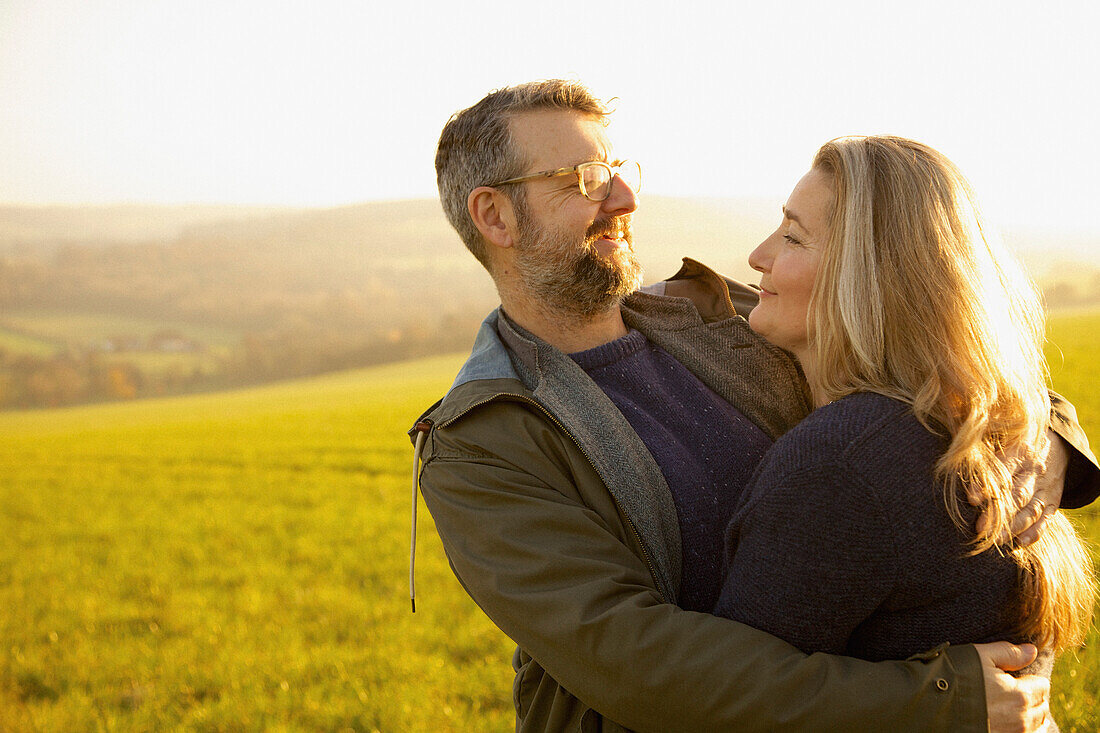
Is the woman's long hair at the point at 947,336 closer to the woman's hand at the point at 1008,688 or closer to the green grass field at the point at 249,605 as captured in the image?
the woman's hand at the point at 1008,688

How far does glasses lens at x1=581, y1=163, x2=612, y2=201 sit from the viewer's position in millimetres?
3221

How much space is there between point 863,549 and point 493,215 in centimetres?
215

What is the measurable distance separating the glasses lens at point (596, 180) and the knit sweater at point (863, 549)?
158 centimetres

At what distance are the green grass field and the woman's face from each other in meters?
2.67

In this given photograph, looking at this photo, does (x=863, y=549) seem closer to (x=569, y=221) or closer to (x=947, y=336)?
(x=947, y=336)

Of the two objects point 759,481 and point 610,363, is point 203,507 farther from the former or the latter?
point 759,481

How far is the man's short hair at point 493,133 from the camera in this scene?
3.27m

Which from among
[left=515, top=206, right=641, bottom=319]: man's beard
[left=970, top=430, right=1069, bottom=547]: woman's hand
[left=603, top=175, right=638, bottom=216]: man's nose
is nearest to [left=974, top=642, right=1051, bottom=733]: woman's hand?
[left=970, top=430, right=1069, bottom=547]: woman's hand

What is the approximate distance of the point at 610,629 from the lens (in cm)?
206

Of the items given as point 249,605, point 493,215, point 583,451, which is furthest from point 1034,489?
point 249,605

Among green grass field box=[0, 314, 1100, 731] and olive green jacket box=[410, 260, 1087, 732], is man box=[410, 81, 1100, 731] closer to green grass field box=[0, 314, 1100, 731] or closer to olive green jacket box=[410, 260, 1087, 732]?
olive green jacket box=[410, 260, 1087, 732]

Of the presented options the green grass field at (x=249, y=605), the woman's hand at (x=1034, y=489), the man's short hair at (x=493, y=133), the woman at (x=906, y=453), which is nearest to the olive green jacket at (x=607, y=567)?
the woman at (x=906, y=453)

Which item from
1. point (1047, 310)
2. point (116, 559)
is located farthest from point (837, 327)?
point (116, 559)

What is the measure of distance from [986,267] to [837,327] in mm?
417
